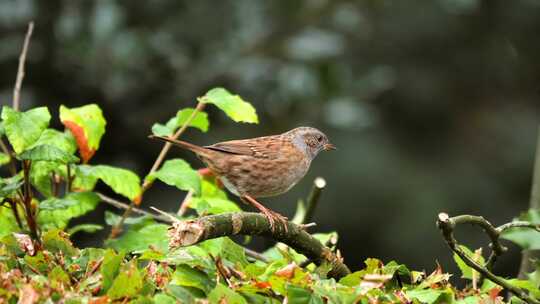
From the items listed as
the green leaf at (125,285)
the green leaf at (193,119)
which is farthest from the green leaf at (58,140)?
the green leaf at (125,285)

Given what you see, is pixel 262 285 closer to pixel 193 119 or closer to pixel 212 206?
pixel 212 206

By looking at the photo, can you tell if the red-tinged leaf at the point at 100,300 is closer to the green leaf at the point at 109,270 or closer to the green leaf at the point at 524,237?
the green leaf at the point at 109,270

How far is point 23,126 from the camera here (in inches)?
96.0

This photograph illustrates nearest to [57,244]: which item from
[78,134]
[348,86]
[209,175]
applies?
[78,134]

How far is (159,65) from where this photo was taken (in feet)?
16.4

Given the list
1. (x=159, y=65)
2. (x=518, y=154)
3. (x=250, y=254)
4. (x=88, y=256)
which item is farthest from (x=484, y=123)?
(x=88, y=256)

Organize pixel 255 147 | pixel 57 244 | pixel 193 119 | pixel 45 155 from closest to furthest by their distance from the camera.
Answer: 1. pixel 57 244
2. pixel 45 155
3. pixel 193 119
4. pixel 255 147

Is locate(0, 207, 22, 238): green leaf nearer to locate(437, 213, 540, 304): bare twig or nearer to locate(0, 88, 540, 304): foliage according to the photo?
locate(0, 88, 540, 304): foliage

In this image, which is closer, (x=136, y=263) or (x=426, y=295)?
(x=136, y=263)

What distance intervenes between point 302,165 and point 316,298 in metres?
2.44

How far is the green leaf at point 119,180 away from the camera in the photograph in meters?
2.71

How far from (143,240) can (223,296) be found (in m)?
0.96

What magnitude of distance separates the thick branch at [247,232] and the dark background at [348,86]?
254 centimetres

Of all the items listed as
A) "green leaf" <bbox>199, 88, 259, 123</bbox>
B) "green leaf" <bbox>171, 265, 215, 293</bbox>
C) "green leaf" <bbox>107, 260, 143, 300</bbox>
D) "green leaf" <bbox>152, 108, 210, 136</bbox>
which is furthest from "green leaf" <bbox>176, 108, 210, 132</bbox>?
"green leaf" <bbox>107, 260, 143, 300</bbox>
